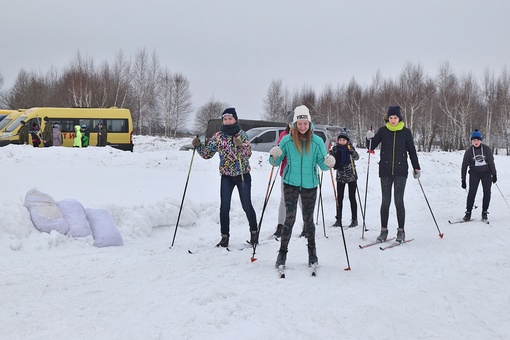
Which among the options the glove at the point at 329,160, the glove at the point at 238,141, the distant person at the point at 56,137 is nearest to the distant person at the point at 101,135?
the distant person at the point at 56,137

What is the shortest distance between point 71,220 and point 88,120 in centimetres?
1819

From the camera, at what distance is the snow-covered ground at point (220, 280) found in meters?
3.20

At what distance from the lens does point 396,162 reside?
657 centimetres

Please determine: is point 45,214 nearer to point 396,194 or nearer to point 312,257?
point 312,257

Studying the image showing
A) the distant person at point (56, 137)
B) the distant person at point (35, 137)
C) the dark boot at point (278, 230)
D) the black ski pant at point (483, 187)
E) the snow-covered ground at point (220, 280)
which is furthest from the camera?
the distant person at point (56, 137)

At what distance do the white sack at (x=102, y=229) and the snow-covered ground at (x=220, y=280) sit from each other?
0.15 metres

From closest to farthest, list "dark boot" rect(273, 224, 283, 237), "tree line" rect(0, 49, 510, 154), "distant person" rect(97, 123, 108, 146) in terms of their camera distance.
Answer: "dark boot" rect(273, 224, 283, 237), "distant person" rect(97, 123, 108, 146), "tree line" rect(0, 49, 510, 154)

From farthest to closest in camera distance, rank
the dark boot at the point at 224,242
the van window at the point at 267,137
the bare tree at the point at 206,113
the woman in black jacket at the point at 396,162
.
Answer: the bare tree at the point at 206,113 < the van window at the point at 267,137 < the woman in black jacket at the point at 396,162 < the dark boot at the point at 224,242

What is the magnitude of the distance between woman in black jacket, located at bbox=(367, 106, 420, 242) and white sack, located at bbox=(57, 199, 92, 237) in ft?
14.8

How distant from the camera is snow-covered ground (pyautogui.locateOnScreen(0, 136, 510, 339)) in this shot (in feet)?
10.5

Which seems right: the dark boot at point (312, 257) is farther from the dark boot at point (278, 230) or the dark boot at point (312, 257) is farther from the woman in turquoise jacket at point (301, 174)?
the dark boot at point (278, 230)

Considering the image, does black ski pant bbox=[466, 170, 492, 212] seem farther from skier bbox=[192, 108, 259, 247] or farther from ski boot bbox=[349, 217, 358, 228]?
skier bbox=[192, 108, 259, 247]

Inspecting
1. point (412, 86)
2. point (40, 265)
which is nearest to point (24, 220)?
point (40, 265)

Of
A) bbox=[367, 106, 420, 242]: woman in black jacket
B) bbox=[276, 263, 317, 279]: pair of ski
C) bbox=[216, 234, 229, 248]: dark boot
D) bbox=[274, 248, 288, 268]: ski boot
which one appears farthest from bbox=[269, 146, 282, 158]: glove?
bbox=[367, 106, 420, 242]: woman in black jacket
